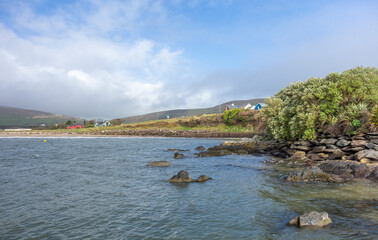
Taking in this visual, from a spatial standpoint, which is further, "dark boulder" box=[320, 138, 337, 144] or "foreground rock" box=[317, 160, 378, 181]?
"dark boulder" box=[320, 138, 337, 144]

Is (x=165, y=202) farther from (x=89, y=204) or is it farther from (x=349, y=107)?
(x=349, y=107)

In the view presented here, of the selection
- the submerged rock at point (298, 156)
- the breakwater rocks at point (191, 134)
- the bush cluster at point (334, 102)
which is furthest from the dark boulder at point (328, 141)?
the breakwater rocks at point (191, 134)

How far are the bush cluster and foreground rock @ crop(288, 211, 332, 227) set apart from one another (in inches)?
651

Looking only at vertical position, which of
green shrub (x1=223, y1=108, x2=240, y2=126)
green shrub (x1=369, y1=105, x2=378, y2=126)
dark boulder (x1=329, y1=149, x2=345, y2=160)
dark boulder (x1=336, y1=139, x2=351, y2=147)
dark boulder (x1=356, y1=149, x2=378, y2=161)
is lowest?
dark boulder (x1=329, y1=149, x2=345, y2=160)

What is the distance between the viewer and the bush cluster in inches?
945

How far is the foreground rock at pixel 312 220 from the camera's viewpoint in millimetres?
9445

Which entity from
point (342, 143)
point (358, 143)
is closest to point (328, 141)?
point (342, 143)

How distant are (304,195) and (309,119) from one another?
1385 centimetres

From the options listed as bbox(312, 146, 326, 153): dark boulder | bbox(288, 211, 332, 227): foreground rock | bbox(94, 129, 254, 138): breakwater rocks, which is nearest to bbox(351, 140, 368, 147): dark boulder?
bbox(312, 146, 326, 153): dark boulder

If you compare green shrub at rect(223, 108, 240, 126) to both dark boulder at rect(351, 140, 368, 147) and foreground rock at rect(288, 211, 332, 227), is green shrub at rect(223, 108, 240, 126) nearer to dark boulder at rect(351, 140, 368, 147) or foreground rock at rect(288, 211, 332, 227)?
dark boulder at rect(351, 140, 368, 147)

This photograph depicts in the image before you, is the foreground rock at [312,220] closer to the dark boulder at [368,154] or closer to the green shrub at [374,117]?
the dark boulder at [368,154]

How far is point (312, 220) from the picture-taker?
957cm

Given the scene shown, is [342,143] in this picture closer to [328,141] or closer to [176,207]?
[328,141]

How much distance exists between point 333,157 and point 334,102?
6.15 meters
